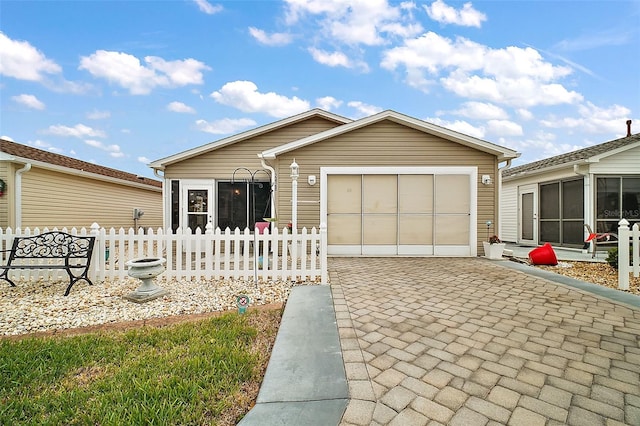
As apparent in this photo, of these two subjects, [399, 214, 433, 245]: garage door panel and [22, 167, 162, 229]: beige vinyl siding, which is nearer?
[399, 214, 433, 245]: garage door panel

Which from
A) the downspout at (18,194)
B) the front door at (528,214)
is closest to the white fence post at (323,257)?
the downspout at (18,194)

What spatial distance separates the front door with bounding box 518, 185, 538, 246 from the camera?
10.9 metres

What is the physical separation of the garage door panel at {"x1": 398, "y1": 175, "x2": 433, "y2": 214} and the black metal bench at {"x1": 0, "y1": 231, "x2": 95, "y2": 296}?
6765 millimetres

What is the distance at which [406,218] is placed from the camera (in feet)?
25.5

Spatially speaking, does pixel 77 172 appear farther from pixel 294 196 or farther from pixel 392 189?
pixel 392 189

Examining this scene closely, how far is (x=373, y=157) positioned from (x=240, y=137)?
4417mm

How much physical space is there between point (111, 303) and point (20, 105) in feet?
49.0

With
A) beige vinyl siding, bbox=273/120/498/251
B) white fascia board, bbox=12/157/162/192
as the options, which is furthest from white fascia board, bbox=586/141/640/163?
white fascia board, bbox=12/157/162/192

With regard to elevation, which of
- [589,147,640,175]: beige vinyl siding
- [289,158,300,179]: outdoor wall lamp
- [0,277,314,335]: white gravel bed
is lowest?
[0,277,314,335]: white gravel bed

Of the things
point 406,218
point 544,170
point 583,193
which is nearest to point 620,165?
point 583,193

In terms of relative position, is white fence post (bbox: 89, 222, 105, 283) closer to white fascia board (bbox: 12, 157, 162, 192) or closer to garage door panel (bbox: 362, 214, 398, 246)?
garage door panel (bbox: 362, 214, 398, 246)

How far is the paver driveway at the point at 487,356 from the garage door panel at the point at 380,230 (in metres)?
3.24

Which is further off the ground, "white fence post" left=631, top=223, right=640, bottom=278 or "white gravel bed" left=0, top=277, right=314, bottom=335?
"white fence post" left=631, top=223, right=640, bottom=278

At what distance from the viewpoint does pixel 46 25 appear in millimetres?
8969
